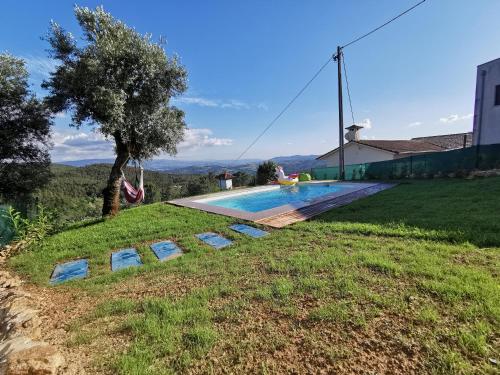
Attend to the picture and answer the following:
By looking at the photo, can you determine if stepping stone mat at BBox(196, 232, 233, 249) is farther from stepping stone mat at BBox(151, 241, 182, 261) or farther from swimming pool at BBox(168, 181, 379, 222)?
swimming pool at BBox(168, 181, 379, 222)

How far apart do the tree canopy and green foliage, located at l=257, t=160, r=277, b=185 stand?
15.3m

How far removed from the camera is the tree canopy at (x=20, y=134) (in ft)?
36.5

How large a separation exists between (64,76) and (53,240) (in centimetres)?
524

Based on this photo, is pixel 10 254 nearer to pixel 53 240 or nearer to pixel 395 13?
pixel 53 240

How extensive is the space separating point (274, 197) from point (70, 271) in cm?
A: 1110

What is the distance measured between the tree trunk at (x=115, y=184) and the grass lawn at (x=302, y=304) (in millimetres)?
4092

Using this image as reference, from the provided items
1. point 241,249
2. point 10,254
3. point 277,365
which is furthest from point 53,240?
point 277,365

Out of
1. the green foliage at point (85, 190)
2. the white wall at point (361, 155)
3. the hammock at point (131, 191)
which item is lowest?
the green foliage at point (85, 190)

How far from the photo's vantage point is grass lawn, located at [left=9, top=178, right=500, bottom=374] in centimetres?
225

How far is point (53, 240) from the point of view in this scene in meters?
7.47

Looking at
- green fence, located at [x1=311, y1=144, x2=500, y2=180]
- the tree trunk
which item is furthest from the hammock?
green fence, located at [x1=311, y1=144, x2=500, y2=180]

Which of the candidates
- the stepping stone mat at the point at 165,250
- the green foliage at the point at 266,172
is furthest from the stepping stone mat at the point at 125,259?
the green foliage at the point at 266,172

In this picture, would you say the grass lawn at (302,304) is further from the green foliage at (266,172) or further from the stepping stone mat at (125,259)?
the green foliage at (266,172)

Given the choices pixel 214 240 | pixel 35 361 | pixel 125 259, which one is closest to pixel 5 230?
pixel 125 259
